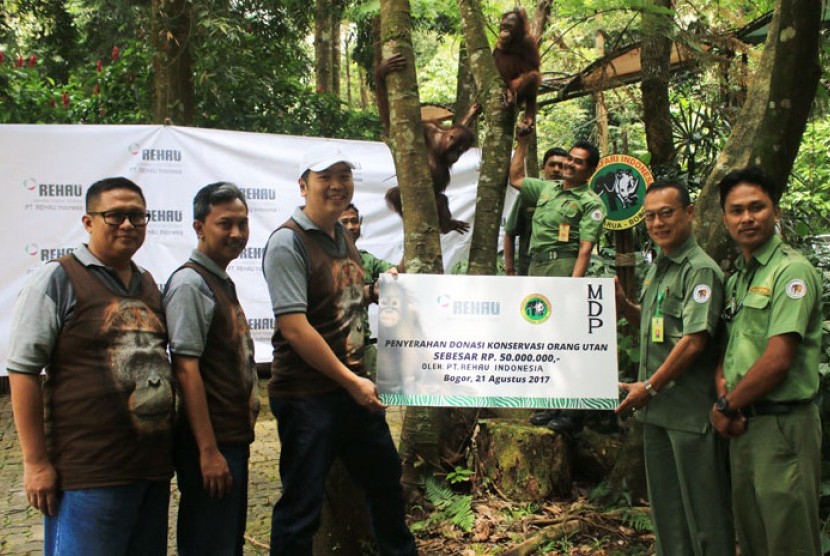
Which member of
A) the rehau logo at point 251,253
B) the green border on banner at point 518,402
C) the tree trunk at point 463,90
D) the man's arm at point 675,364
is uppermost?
the tree trunk at point 463,90

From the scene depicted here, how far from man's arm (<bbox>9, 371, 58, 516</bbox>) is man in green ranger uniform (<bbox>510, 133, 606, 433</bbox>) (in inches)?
132

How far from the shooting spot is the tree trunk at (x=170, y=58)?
8.02 meters

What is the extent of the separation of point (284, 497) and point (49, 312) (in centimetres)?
129

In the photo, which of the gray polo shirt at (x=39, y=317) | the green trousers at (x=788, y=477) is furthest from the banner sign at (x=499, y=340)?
the gray polo shirt at (x=39, y=317)

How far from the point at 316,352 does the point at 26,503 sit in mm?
3172

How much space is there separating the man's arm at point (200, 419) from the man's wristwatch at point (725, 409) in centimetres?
206

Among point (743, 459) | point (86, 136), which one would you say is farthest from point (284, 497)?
point (86, 136)

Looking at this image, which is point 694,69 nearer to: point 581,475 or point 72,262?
point 581,475

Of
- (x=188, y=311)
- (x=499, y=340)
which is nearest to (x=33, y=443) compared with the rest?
(x=188, y=311)

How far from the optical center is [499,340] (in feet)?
11.8

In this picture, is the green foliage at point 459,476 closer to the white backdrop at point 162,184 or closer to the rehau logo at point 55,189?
the white backdrop at point 162,184

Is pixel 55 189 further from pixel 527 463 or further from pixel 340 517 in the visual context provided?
pixel 527 463

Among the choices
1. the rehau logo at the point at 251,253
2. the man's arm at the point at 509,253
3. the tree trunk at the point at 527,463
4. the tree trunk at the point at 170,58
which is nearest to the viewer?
the tree trunk at the point at 527,463

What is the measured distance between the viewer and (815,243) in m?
6.50
